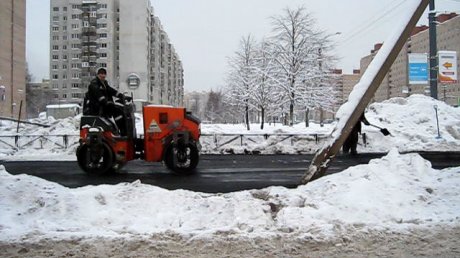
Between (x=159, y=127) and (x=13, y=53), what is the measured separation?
3222 inches

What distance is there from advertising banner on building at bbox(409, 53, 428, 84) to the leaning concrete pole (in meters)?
22.2

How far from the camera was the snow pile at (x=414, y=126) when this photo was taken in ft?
62.5

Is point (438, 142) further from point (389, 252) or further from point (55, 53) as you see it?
point (55, 53)

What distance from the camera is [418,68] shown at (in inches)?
1142

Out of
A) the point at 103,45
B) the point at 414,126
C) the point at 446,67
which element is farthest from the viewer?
the point at 103,45

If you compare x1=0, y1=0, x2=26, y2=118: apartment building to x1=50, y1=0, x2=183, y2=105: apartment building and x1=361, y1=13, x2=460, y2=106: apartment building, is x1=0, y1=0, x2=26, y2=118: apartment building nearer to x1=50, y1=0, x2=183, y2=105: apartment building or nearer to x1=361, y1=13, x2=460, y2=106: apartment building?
x1=50, y1=0, x2=183, y2=105: apartment building

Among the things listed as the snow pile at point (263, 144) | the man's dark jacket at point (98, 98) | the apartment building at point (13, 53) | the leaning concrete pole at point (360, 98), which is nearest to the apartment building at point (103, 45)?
the apartment building at point (13, 53)

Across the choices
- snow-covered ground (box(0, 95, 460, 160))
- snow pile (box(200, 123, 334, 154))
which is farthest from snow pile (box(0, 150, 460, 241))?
snow pile (box(200, 123, 334, 154))

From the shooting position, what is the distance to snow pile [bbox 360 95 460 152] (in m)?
19.1

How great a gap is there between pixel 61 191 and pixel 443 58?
86.5 feet

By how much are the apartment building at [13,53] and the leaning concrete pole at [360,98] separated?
2823 inches

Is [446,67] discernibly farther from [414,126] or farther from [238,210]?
[238,210]

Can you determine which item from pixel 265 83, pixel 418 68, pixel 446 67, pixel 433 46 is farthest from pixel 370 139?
pixel 265 83

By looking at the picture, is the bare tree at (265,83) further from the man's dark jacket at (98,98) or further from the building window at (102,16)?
the building window at (102,16)
